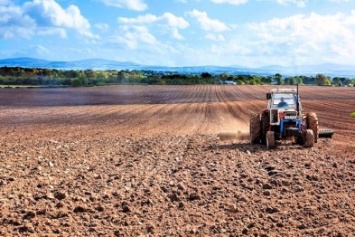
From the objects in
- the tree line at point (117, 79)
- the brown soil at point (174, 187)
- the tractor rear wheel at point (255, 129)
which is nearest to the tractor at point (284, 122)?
the tractor rear wheel at point (255, 129)

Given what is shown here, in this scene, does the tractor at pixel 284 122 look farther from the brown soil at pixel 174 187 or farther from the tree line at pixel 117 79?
the tree line at pixel 117 79

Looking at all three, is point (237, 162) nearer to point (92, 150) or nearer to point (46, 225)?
point (92, 150)

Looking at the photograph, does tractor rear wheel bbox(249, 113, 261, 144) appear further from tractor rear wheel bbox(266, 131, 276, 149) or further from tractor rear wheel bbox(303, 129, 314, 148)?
tractor rear wheel bbox(303, 129, 314, 148)

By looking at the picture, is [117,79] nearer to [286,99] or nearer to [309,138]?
[286,99]

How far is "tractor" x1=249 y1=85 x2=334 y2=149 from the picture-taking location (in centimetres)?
1559

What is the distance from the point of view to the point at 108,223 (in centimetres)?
848

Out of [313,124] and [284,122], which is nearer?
[284,122]

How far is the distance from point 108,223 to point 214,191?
2648 mm

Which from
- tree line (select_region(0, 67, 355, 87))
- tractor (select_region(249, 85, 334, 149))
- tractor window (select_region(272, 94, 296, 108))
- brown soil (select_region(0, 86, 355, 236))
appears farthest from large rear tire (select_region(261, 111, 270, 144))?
tree line (select_region(0, 67, 355, 87))

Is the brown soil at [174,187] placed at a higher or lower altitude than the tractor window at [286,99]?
lower

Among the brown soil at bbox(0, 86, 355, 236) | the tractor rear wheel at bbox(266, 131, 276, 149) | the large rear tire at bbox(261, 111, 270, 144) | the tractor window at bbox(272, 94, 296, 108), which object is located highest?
the tractor window at bbox(272, 94, 296, 108)

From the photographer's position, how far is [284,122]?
1567cm

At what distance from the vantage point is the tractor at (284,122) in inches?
614

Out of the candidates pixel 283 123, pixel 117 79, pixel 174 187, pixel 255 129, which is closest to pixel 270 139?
pixel 283 123
